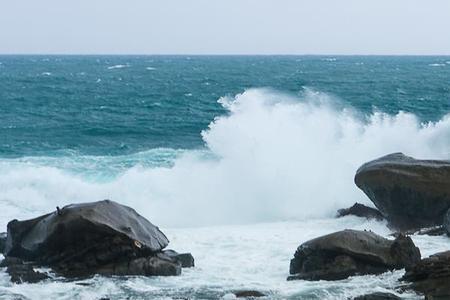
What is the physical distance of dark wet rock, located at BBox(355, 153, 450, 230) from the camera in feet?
55.2

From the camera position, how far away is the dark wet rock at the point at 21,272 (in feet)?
43.3

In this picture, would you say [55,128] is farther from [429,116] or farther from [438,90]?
[438,90]

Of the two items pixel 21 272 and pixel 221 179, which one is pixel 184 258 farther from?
pixel 221 179

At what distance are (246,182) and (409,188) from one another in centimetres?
730

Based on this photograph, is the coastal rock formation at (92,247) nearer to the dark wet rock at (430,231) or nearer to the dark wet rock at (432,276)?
the dark wet rock at (432,276)

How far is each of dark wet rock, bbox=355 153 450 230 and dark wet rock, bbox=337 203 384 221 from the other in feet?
3.81

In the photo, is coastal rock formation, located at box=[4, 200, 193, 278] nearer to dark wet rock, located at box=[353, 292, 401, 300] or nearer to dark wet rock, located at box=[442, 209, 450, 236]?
dark wet rock, located at box=[353, 292, 401, 300]

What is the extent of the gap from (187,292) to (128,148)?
65.1 feet

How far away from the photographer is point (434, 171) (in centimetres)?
1684

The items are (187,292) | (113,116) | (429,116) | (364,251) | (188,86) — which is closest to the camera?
(187,292)

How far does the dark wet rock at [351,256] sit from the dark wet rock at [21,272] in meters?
4.39

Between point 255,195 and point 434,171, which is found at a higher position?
point 434,171

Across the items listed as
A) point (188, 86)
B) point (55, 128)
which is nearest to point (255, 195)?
point (55, 128)

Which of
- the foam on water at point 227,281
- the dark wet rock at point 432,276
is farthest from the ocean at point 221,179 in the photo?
the dark wet rock at point 432,276
